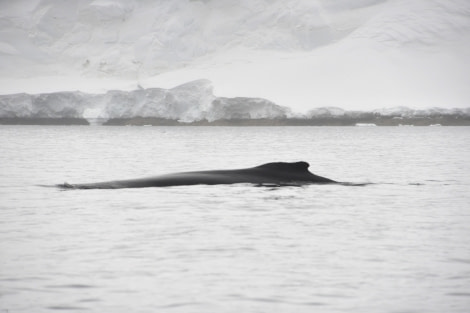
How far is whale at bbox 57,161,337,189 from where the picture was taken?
50.3ft

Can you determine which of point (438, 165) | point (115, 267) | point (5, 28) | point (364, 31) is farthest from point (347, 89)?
point (115, 267)

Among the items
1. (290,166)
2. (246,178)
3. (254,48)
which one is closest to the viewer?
(246,178)

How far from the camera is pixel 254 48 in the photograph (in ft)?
293

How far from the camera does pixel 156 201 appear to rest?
530 inches

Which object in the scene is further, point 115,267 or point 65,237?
point 65,237

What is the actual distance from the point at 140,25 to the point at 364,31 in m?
23.4

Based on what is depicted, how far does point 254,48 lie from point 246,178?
75089 mm

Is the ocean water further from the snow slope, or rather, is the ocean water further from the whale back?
the snow slope

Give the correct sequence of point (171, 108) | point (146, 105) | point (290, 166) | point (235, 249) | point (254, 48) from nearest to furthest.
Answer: point (235, 249)
point (290, 166)
point (171, 108)
point (146, 105)
point (254, 48)

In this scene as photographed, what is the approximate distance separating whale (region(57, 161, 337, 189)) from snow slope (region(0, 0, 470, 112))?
6381 cm

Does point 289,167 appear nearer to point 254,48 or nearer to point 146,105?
point 146,105

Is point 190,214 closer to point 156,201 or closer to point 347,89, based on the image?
point 156,201

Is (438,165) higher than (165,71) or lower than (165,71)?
lower

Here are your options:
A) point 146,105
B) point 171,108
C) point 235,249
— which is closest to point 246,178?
point 235,249
